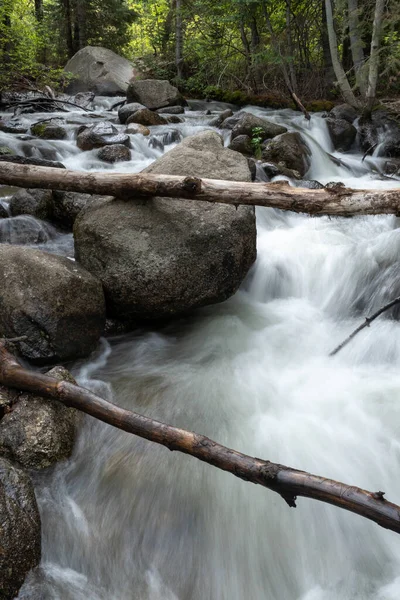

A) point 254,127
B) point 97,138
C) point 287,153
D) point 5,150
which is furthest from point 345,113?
point 5,150

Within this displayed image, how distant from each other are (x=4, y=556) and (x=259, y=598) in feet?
4.70

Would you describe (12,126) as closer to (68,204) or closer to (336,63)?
(68,204)

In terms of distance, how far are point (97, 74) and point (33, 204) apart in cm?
1426

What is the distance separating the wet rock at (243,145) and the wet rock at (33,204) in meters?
5.34

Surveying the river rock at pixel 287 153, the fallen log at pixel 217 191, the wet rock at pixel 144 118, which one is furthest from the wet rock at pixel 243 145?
the fallen log at pixel 217 191

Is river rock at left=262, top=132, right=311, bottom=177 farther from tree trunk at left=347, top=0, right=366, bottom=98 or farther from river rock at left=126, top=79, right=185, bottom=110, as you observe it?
river rock at left=126, top=79, right=185, bottom=110

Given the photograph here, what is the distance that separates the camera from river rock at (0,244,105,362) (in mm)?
3760

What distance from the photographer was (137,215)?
4.40 meters

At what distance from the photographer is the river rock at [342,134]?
12188 mm

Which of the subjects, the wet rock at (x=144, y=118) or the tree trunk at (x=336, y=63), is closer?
the wet rock at (x=144, y=118)

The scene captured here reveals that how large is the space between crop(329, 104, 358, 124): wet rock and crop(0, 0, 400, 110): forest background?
1.18 feet

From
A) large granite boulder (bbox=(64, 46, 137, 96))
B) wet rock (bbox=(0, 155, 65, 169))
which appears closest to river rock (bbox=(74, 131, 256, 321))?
wet rock (bbox=(0, 155, 65, 169))

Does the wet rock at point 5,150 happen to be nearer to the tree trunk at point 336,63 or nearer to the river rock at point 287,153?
the river rock at point 287,153

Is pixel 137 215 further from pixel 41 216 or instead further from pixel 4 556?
pixel 4 556
